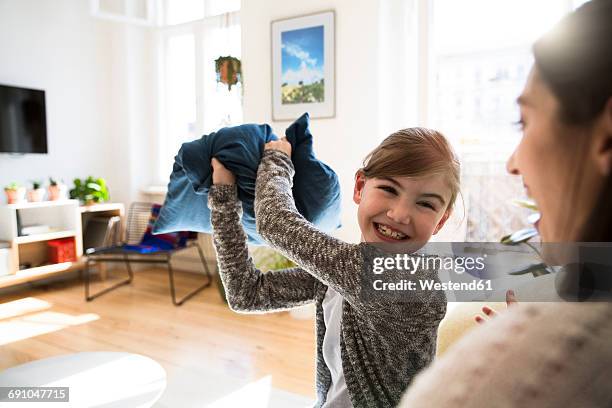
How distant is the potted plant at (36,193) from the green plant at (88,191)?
29cm

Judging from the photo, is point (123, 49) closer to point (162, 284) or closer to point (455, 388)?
point (162, 284)

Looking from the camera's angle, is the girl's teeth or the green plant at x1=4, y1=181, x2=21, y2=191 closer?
the girl's teeth

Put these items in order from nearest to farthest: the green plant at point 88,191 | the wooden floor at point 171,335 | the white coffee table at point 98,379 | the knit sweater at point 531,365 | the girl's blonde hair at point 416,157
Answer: the knit sweater at point 531,365, the girl's blonde hair at point 416,157, the white coffee table at point 98,379, the wooden floor at point 171,335, the green plant at point 88,191

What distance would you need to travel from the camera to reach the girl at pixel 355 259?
0.77 m

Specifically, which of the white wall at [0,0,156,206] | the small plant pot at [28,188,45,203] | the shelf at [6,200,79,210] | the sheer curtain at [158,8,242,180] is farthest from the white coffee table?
the white wall at [0,0,156,206]

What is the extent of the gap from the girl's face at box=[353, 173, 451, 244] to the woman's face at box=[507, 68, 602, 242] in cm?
59

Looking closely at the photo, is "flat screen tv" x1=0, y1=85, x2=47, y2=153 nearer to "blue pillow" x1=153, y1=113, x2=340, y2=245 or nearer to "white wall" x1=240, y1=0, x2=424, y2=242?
"white wall" x1=240, y1=0, x2=424, y2=242

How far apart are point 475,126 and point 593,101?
3331mm

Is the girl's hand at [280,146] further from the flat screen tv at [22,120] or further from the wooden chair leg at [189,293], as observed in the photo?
the flat screen tv at [22,120]

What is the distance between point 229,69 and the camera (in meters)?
4.20

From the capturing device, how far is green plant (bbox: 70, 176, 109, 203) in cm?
456

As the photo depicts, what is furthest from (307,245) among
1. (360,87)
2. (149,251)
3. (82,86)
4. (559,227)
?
→ (82,86)

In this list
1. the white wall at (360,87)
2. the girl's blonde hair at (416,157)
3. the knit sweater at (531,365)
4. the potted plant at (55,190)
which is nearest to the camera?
the knit sweater at (531,365)

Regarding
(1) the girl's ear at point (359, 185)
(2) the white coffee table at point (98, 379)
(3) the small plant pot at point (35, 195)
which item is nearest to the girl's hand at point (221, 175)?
(1) the girl's ear at point (359, 185)
